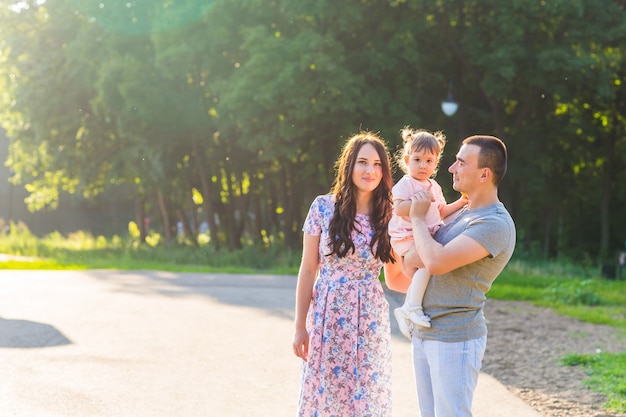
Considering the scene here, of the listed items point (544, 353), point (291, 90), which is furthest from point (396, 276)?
point (291, 90)

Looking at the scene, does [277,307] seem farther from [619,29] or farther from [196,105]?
[196,105]

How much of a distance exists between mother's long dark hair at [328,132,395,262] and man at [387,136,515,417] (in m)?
0.62

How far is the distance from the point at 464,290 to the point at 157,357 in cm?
576

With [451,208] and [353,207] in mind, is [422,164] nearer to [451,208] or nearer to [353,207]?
[451,208]

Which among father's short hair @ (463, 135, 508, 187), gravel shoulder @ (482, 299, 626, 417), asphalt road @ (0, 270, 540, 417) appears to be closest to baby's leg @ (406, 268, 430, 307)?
father's short hair @ (463, 135, 508, 187)

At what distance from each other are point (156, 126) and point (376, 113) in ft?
26.0

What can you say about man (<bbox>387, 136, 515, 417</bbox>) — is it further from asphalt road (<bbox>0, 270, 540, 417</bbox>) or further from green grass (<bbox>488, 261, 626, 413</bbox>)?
green grass (<bbox>488, 261, 626, 413</bbox>)

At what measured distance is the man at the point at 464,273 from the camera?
4.22 m

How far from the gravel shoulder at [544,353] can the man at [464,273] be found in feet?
10.6

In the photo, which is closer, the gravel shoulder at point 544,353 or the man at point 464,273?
the man at point 464,273

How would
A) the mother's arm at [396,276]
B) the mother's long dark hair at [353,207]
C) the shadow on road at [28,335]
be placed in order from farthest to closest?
1. the shadow on road at [28,335]
2. the mother's arm at [396,276]
3. the mother's long dark hair at [353,207]

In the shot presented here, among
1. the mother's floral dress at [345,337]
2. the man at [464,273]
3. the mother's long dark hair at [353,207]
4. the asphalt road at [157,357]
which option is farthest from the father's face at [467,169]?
the asphalt road at [157,357]

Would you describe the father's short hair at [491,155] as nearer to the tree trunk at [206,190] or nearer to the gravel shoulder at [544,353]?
the gravel shoulder at [544,353]

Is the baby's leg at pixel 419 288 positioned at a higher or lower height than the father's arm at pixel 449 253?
lower
